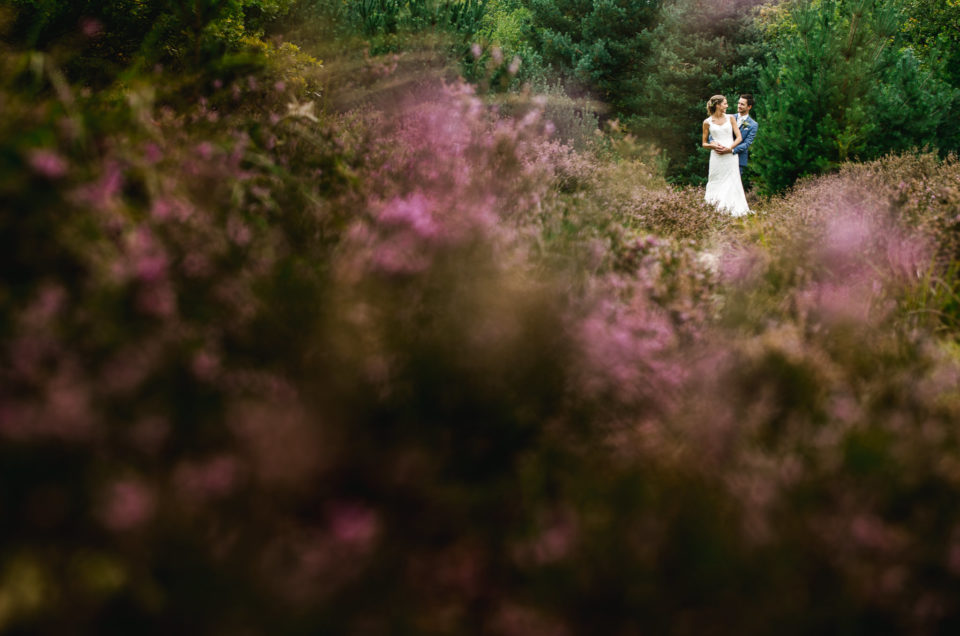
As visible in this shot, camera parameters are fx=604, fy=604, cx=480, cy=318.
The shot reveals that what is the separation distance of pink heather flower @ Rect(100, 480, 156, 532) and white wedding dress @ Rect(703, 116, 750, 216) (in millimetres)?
11095

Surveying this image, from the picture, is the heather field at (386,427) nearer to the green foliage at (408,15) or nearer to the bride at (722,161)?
the green foliage at (408,15)

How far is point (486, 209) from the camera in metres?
2.48

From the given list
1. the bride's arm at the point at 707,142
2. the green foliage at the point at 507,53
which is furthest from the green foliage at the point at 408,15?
the bride's arm at the point at 707,142

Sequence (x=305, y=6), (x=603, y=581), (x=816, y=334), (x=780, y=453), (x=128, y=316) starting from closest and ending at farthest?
1. (x=603, y=581)
2. (x=128, y=316)
3. (x=780, y=453)
4. (x=816, y=334)
5. (x=305, y=6)

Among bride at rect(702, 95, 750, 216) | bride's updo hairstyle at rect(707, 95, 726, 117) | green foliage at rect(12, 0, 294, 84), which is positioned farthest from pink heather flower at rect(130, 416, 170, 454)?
bride's updo hairstyle at rect(707, 95, 726, 117)

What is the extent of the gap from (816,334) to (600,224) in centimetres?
140

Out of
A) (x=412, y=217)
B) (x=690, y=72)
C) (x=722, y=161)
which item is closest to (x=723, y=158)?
(x=722, y=161)

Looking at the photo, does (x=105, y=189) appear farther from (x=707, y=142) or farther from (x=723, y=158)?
(x=707, y=142)

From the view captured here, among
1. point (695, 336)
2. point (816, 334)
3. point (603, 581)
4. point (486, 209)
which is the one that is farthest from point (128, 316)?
point (816, 334)

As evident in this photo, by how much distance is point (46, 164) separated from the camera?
1.34 metres

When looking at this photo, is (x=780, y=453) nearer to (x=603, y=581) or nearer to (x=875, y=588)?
(x=875, y=588)

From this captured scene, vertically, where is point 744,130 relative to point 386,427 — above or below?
above

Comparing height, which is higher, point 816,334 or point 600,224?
point 600,224

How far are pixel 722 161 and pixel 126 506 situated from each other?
39.0ft
